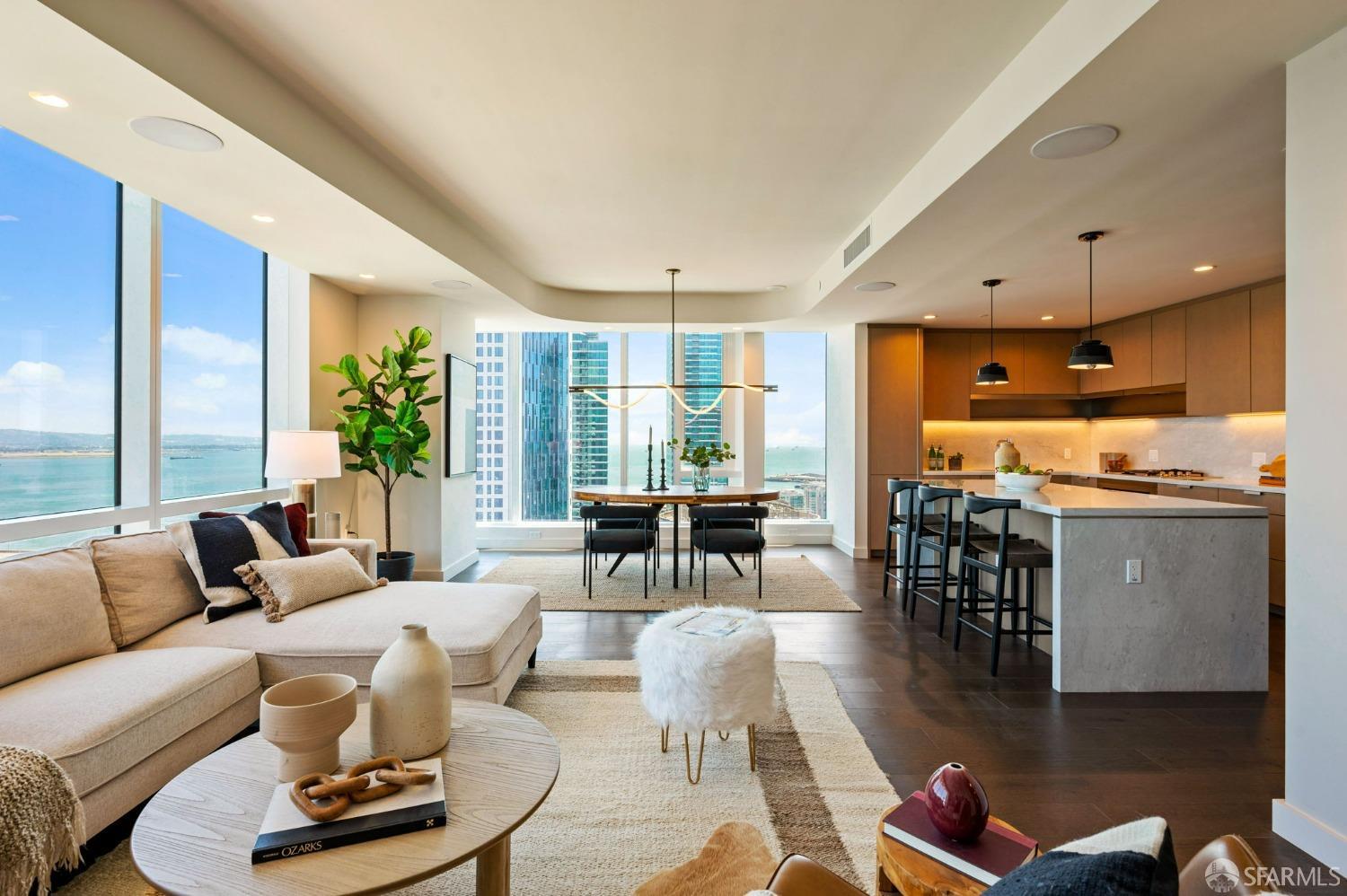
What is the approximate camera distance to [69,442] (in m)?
3.00

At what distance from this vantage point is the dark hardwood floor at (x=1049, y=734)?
211 cm

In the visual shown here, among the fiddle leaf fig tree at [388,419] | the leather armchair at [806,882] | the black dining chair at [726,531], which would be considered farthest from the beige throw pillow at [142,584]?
the black dining chair at [726,531]

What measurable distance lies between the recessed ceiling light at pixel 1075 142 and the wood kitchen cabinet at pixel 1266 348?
3.49 meters

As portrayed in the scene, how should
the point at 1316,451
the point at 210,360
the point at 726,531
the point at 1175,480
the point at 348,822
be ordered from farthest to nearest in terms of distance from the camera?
the point at 1175,480 < the point at 726,531 < the point at 210,360 < the point at 1316,451 < the point at 348,822

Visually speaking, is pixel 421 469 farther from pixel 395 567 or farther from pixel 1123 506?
pixel 1123 506

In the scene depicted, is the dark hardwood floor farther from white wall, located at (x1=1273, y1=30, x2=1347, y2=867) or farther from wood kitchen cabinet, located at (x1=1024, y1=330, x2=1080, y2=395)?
wood kitchen cabinet, located at (x1=1024, y1=330, x2=1080, y2=395)

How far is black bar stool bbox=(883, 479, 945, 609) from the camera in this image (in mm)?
4605

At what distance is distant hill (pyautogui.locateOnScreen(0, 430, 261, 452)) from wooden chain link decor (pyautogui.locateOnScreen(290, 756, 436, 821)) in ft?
8.38

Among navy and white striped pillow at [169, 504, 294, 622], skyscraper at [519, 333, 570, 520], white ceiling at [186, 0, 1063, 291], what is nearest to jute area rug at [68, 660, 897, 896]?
navy and white striped pillow at [169, 504, 294, 622]

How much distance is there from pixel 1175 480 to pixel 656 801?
18.5ft

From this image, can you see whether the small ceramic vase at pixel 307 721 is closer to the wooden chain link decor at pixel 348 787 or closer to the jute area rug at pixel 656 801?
the wooden chain link decor at pixel 348 787

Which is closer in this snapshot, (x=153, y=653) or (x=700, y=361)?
(x=153, y=653)

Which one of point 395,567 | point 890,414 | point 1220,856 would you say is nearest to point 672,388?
point 890,414

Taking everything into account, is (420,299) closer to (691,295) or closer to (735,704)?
(691,295)
